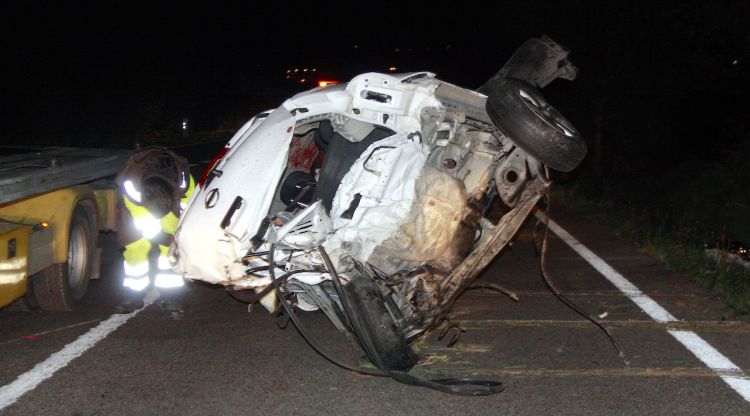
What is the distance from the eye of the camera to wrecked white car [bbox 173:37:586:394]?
474 cm

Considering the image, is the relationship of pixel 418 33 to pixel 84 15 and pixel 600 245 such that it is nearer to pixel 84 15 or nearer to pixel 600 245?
pixel 84 15

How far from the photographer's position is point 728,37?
41.3ft

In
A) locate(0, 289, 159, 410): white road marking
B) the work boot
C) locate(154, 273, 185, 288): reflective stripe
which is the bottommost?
locate(0, 289, 159, 410): white road marking

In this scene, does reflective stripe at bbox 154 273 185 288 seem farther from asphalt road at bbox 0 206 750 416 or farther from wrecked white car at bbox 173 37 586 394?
wrecked white car at bbox 173 37 586 394

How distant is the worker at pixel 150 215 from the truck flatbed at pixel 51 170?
47cm

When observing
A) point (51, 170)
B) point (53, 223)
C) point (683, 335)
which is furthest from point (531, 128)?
point (53, 223)

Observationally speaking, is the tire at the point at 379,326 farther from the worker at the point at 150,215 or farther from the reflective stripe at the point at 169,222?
the reflective stripe at the point at 169,222

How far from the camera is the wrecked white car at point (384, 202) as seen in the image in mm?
4738

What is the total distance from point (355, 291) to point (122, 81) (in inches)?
1290

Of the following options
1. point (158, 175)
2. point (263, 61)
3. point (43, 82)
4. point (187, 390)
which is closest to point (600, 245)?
point (158, 175)

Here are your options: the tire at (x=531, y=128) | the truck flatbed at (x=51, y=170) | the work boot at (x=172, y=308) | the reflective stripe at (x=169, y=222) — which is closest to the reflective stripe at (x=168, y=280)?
the work boot at (x=172, y=308)

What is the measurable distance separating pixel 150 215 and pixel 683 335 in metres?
4.08

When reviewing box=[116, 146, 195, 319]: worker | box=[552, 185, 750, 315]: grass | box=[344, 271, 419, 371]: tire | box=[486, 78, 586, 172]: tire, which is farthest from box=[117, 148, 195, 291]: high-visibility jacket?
box=[552, 185, 750, 315]: grass

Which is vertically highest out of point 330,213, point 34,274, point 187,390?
point 330,213
